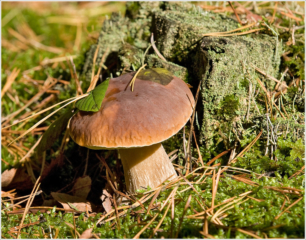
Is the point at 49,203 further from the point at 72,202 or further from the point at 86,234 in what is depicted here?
the point at 86,234

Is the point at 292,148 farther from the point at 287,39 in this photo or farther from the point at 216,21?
the point at 216,21

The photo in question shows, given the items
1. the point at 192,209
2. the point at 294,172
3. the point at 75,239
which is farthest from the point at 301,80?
the point at 75,239

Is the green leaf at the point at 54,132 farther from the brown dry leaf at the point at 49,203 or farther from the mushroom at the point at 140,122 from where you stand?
the brown dry leaf at the point at 49,203

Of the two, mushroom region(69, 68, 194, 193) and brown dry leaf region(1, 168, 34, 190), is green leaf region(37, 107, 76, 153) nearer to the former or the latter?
mushroom region(69, 68, 194, 193)

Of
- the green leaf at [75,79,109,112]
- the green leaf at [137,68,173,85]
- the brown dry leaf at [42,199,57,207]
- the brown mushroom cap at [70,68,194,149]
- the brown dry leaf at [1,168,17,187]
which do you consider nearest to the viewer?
the brown mushroom cap at [70,68,194,149]

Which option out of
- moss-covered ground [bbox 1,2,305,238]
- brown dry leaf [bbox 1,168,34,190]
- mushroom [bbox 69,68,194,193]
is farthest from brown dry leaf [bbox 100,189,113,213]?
brown dry leaf [bbox 1,168,34,190]

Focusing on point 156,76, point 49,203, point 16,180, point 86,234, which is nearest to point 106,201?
point 86,234

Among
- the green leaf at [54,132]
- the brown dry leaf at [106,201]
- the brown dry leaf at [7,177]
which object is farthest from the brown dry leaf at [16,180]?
the brown dry leaf at [106,201]
